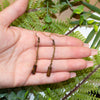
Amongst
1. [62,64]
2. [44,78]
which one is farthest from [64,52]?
[44,78]

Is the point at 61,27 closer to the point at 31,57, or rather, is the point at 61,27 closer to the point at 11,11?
the point at 31,57

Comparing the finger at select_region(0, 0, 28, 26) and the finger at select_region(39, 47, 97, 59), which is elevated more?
the finger at select_region(0, 0, 28, 26)

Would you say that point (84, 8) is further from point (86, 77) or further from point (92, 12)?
point (86, 77)

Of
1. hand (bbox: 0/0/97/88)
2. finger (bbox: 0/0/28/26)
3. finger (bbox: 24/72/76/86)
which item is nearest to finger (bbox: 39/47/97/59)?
hand (bbox: 0/0/97/88)

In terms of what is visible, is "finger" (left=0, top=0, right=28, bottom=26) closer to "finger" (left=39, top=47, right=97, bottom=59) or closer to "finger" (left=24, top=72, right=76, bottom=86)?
"finger" (left=39, top=47, right=97, bottom=59)

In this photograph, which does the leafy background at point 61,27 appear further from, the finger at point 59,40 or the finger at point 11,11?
the finger at point 11,11

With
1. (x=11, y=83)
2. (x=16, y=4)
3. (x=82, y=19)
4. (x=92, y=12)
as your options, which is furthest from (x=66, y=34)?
(x=11, y=83)
